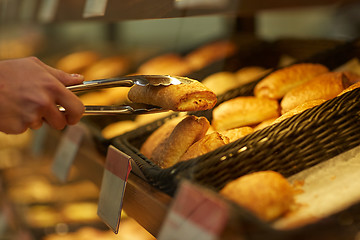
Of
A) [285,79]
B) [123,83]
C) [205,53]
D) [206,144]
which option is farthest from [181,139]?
[205,53]

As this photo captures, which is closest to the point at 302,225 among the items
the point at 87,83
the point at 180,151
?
the point at 180,151

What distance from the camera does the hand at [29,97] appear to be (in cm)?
88

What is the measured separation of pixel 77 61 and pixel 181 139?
1.35 m

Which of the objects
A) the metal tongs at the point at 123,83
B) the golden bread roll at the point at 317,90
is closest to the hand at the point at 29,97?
the metal tongs at the point at 123,83

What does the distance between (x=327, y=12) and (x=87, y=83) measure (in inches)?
136

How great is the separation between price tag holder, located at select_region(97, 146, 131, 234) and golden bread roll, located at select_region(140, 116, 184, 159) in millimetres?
112

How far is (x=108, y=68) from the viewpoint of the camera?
6.40ft

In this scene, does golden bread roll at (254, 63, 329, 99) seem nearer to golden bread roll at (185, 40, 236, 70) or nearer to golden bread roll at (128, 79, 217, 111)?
golden bread roll at (128, 79, 217, 111)

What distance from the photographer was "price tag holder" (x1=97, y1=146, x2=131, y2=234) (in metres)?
0.92

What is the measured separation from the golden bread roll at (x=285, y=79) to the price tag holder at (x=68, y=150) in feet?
1.97

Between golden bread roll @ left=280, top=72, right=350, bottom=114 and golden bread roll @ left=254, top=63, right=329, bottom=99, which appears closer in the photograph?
golden bread roll @ left=280, top=72, right=350, bottom=114

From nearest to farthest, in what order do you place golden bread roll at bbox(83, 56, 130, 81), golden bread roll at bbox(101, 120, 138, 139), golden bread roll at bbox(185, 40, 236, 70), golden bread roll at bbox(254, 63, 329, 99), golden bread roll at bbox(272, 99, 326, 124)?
golden bread roll at bbox(272, 99, 326, 124) < golden bread roll at bbox(254, 63, 329, 99) < golden bread roll at bbox(101, 120, 138, 139) < golden bread roll at bbox(185, 40, 236, 70) < golden bread roll at bbox(83, 56, 130, 81)

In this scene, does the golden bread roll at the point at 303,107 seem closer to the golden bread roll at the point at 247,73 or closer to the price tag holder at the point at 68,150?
the golden bread roll at the point at 247,73

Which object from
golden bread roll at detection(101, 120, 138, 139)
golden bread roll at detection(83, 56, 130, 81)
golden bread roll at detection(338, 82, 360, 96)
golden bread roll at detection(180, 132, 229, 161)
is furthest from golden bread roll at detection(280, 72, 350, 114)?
golden bread roll at detection(83, 56, 130, 81)
